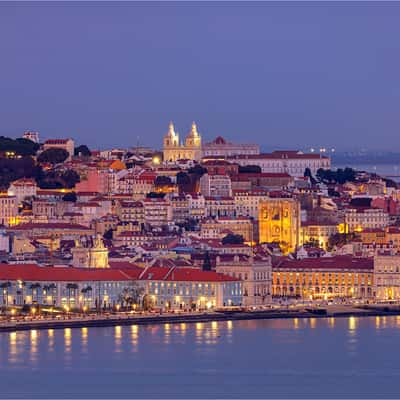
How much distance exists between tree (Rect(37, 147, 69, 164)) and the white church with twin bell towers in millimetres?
3824

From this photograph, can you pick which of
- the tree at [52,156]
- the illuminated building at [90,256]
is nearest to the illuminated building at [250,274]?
the illuminated building at [90,256]

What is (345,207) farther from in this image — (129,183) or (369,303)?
(369,303)

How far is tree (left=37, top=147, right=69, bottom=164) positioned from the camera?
2347 inches

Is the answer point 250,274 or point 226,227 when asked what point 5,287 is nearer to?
point 250,274

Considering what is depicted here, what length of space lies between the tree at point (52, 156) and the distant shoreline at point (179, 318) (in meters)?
17.9

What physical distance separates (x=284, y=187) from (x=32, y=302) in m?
16.8

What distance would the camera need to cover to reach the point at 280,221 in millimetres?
52031

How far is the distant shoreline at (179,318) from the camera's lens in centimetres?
3922

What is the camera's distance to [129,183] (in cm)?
5759

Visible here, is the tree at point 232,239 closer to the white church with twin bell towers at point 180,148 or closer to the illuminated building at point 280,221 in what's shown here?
the illuminated building at point 280,221

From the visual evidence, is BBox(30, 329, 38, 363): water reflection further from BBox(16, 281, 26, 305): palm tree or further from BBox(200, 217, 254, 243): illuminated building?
BBox(200, 217, 254, 243): illuminated building

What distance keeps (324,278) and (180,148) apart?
18851 mm

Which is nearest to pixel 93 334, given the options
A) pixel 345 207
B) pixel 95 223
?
pixel 95 223

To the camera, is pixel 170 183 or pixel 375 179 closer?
pixel 170 183
